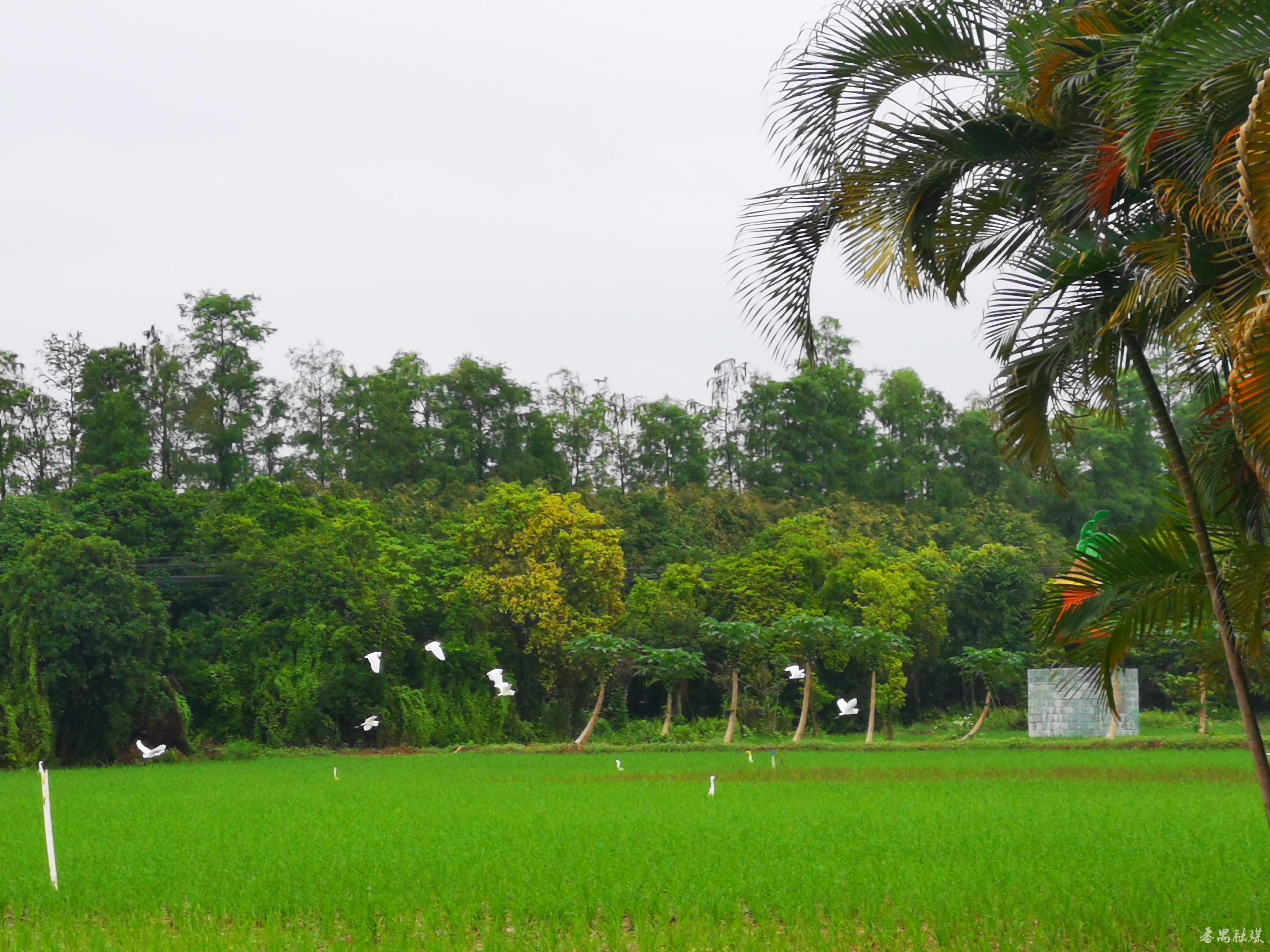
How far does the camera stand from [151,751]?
2659 centimetres

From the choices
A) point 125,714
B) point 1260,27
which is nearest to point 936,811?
point 1260,27

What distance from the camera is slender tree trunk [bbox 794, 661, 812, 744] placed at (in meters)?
33.3

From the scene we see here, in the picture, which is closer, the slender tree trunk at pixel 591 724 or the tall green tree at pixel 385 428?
the slender tree trunk at pixel 591 724

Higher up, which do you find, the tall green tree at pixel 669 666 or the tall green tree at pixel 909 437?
the tall green tree at pixel 909 437

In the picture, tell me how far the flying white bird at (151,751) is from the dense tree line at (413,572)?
54 cm

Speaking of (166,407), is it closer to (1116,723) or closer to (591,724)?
(591,724)

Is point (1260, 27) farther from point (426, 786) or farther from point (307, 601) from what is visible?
point (307, 601)

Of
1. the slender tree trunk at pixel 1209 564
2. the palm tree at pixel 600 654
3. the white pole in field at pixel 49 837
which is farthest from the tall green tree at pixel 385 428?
the slender tree trunk at pixel 1209 564

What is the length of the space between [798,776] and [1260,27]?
1933 cm

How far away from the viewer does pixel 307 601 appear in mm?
34688

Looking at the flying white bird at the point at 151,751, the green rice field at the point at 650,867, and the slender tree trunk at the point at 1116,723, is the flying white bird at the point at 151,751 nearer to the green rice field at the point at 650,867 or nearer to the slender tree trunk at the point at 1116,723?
the green rice field at the point at 650,867

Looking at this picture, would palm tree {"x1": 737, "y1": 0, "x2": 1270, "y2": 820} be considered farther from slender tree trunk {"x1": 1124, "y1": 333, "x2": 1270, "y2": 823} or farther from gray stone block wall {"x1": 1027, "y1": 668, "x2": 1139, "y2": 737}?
gray stone block wall {"x1": 1027, "y1": 668, "x2": 1139, "y2": 737}

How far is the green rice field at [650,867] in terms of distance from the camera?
8.77 m

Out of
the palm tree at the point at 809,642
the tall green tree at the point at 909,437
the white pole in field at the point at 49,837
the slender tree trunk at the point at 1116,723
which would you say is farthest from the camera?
the tall green tree at the point at 909,437
